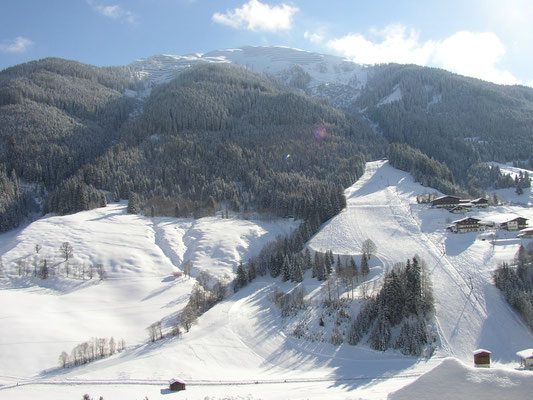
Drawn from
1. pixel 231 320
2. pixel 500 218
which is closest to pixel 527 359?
pixel 231 320

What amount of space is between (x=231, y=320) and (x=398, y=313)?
26788 millimetres

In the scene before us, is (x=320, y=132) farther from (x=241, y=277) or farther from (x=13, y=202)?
(x=13, y=202)

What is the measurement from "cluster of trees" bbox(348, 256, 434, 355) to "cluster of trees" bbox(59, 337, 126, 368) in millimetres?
34631

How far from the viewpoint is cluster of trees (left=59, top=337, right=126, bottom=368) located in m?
48.7

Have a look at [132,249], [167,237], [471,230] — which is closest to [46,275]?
[132,249]

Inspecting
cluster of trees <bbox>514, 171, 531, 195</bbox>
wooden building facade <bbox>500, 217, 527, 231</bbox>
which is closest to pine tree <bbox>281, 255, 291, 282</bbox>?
wooden building facade <bbox>500, 217, 527, 231</bbox>

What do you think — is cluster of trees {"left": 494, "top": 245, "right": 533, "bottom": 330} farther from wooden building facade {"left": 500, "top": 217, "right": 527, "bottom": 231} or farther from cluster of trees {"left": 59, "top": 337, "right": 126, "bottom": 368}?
→ cluster of trees {"left": 59, "top": 337, "right": 126, "bottom": 368}

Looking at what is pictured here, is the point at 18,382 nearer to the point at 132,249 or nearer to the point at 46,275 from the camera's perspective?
the point at 46,275

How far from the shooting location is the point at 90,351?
51406 mm

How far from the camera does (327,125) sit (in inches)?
7323

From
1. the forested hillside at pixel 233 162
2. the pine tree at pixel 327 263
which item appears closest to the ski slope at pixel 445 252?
the pine tree at pixel 327 263

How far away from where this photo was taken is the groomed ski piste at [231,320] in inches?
1500

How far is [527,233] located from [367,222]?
3311cm

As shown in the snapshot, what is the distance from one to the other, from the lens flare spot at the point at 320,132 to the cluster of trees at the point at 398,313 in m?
122
